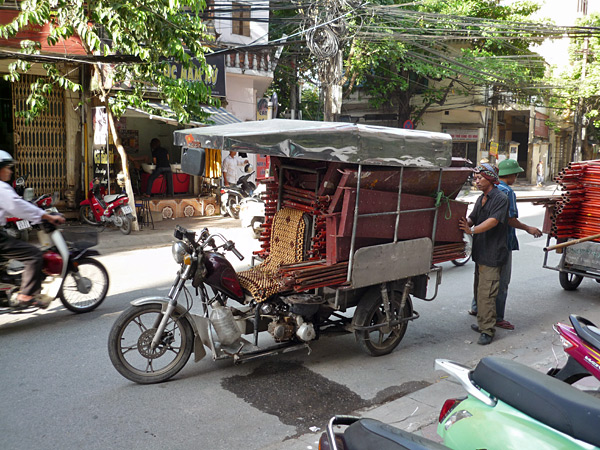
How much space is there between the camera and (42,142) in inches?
469

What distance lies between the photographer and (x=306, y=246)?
494 centimetres

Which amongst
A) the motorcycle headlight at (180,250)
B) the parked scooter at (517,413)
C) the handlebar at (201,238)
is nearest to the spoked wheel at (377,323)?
the handlebar at (201,238)

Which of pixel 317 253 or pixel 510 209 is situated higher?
pixel 510 209

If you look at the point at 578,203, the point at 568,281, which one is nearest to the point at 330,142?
the point at 578,203

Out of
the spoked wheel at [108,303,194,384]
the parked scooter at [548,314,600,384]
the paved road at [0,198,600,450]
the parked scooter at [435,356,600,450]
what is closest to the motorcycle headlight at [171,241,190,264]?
the spoked wheel at [108,303,194,384]

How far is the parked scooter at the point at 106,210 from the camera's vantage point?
11.2 m

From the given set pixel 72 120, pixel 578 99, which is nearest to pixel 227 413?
pixel 72 120

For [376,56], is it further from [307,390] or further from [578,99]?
[307,390]

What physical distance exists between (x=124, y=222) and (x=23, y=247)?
6.03 metres

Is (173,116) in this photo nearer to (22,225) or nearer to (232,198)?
(232,198)

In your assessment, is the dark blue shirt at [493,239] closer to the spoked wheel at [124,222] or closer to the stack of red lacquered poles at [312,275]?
the stack of red lacquered poles at [312,275]

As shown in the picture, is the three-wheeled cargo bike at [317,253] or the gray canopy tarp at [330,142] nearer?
the gray canopy tarp at [330,142]

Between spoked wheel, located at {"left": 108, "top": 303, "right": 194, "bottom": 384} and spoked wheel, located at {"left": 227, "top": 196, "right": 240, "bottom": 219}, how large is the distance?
9.74 meters

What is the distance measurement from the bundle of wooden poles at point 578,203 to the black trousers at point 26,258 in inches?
237
